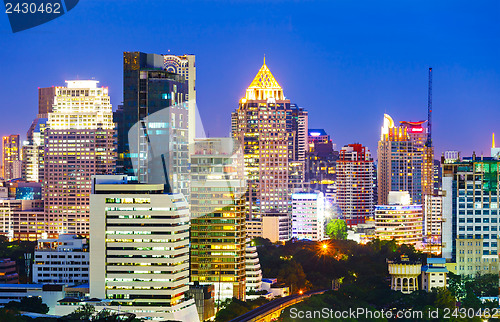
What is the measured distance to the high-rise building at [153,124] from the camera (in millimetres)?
71938

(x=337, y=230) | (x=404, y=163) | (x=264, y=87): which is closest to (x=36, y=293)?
(x=337, y=230)

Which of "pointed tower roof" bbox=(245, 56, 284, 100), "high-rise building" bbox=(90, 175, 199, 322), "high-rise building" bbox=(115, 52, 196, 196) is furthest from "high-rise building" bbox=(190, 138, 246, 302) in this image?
"pointed tower roof" bbox=(245, 56, 284, 100)

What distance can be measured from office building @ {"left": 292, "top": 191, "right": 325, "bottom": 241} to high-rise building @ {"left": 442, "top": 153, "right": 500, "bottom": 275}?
1381 inches

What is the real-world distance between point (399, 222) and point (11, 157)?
6479 cm

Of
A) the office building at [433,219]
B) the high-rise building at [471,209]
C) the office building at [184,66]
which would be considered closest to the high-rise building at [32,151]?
the office building at [184,66]

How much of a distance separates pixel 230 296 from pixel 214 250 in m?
3.04

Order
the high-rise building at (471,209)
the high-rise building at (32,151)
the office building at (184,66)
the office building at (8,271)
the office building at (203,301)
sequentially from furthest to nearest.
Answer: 1. the high-rise building at (32,151)
2. the office building at (184,66)
3. the high-rise building at (471,209)
4. the office building at (8,271)
5. the office building at (203,301)

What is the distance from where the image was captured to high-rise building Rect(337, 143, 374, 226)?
456 feet

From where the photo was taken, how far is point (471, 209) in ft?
260

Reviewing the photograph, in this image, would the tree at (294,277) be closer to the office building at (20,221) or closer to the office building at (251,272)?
the office building at (251,272)

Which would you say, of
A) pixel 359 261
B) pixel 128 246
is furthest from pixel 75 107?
pixel 128 246

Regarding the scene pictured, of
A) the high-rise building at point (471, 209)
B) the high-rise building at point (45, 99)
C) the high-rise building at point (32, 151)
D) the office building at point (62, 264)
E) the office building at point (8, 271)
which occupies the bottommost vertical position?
the office building at point (8, 271)

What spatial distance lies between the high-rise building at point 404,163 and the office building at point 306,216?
26.1 metres

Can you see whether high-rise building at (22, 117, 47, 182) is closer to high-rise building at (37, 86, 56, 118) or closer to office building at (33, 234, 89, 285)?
high-rise building at (37, 86, 56, 118)
